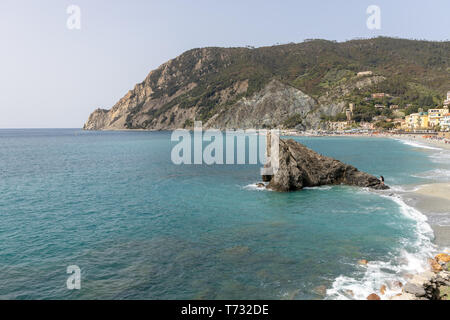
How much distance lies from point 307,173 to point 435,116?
508 ft

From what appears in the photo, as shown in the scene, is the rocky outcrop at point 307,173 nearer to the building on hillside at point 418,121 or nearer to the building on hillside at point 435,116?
the building on hillside at point 435,116

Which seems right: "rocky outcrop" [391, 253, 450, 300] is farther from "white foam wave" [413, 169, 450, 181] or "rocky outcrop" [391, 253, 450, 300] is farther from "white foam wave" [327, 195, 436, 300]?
"white foam wave" [413, 169, 450, 181]

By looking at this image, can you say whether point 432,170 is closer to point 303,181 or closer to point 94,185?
point 303,181

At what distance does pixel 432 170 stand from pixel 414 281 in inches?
1886

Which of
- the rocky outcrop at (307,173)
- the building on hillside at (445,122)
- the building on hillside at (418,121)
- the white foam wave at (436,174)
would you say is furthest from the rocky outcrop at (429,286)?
the building on hillside at (418,121)

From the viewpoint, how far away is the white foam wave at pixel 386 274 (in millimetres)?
15383

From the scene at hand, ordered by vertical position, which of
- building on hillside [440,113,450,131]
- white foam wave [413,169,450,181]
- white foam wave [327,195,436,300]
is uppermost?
building on hillside [440,113,450,131]

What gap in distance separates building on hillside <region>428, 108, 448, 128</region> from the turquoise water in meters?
152

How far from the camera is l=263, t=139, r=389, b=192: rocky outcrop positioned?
40.9 metres

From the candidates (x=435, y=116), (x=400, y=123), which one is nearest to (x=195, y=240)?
(x=435, y=116)

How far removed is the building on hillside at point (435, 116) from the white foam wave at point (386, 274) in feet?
546

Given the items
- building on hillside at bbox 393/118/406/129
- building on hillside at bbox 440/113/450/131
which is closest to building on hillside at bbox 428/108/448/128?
building on hillside at bbox 440/113/450/131
